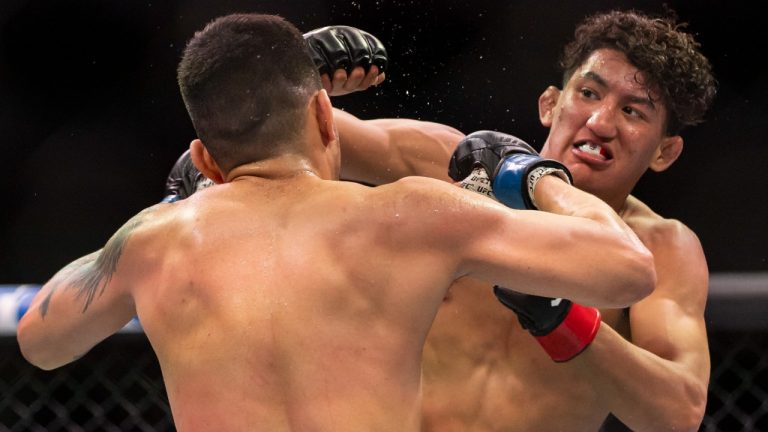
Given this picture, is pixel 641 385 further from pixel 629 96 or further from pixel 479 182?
pixel 629 96

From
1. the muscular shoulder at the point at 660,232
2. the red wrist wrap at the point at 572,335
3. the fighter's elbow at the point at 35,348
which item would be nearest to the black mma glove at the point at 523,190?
the red wrist wrap at the point at 572,335

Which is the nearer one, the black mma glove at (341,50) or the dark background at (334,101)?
the black mma glove at (341,50)

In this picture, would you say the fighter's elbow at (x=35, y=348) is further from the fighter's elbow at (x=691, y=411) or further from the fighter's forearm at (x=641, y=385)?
the fighter's elbow at (x=691, y=411)

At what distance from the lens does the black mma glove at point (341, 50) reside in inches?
65.2

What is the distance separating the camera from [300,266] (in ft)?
3.62

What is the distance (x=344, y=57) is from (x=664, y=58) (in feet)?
2.08

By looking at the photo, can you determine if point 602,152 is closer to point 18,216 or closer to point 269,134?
point 269,134

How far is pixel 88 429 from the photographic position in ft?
8.36

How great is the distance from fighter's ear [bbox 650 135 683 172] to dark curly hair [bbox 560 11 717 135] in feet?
0.05

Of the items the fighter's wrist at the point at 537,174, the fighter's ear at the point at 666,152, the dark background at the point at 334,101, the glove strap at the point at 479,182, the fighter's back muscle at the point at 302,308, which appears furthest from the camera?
the dark background at the point at 334,101

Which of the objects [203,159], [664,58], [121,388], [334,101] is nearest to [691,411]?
[664,58]

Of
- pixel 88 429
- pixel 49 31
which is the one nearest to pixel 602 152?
pixel 88 429

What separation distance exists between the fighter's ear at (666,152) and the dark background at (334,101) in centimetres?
92

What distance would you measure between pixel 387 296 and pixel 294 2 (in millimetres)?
1850
